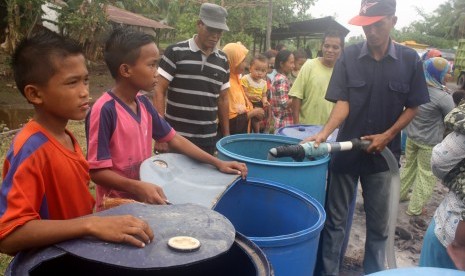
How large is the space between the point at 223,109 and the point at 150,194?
5.96ft

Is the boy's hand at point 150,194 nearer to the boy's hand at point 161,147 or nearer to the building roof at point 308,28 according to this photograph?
the boy's hand at point 161,147

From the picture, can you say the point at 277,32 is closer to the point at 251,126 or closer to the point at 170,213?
the point at 251,126

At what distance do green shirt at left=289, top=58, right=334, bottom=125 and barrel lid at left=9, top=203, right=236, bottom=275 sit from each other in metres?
2.38

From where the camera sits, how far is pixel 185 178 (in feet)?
5.30

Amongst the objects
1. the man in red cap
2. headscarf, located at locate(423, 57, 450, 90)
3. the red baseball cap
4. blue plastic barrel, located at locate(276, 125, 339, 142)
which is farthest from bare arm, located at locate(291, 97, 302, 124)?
headscarf, located at locate(423, 57, 450, 90)

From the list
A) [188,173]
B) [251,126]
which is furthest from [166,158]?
[251,126]

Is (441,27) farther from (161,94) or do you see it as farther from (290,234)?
(290,234)

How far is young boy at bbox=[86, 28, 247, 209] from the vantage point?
1.47 meters

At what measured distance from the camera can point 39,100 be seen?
1208 mm

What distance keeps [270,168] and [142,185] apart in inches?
29.1

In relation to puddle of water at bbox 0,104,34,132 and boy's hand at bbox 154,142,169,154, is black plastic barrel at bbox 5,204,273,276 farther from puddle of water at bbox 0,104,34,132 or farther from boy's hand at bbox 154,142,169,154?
puddle of water at bbox 0,104,34,132

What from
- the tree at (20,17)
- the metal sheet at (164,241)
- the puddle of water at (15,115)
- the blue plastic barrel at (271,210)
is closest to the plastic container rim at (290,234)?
the blue plastic barrel at (271,210)

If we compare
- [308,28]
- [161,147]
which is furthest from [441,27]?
[161,147]

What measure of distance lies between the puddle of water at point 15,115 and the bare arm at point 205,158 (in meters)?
5.65
